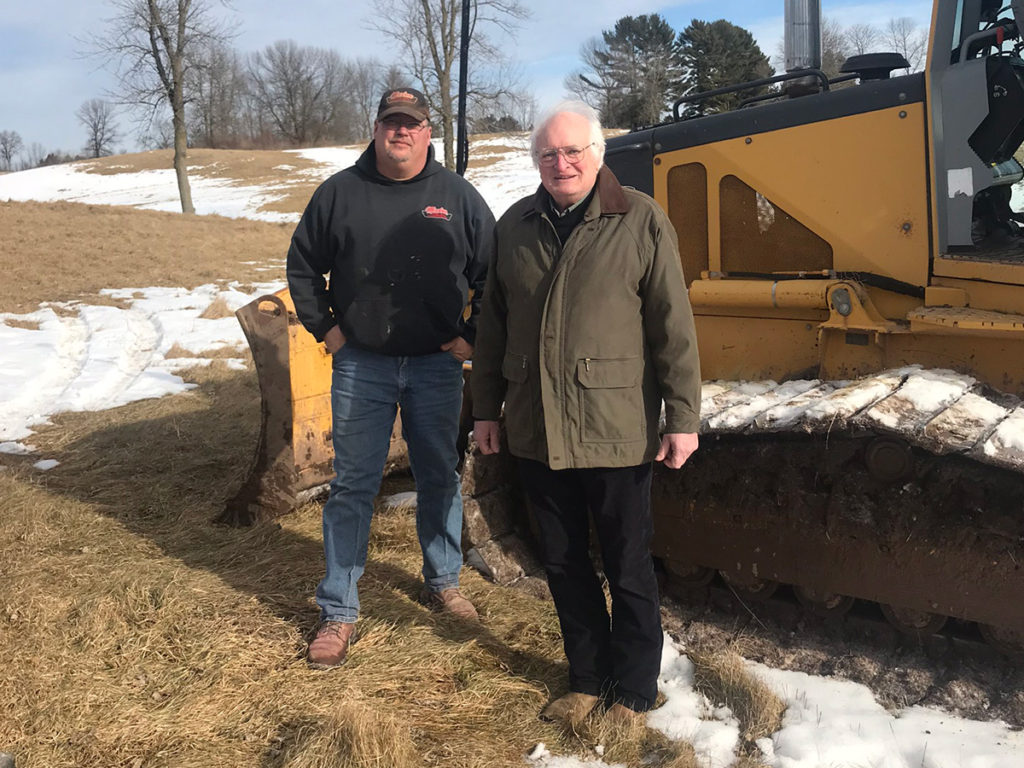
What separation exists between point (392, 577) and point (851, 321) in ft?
7.31

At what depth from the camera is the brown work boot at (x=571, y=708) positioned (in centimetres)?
284

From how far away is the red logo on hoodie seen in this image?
324 centimetres

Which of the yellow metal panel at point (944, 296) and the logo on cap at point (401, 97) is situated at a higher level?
the logo on cap at point (401, 97)

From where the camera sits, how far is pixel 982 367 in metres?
3.17

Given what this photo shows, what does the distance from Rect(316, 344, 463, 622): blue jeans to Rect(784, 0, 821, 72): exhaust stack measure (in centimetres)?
207

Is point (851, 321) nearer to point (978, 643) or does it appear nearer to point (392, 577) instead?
point (978, 643)

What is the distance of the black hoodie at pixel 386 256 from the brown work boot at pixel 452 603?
1.05m

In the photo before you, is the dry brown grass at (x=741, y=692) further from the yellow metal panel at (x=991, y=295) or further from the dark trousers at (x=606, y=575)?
the yellow metal panel at (x=991, y=295)

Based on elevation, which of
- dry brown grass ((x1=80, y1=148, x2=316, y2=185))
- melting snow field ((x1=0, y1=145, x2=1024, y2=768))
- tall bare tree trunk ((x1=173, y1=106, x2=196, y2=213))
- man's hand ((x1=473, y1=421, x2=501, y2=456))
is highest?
dry brown grass ((x1=80, y1=148, x2=316, y2=185))

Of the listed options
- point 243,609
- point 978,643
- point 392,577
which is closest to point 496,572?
point 392,577

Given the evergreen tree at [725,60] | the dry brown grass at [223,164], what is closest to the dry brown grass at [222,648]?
the evergreen tree at [725,60]

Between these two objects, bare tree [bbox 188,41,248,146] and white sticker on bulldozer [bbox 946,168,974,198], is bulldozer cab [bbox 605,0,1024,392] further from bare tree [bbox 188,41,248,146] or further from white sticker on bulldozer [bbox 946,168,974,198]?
bare tree [bbox 188,41,248,146]

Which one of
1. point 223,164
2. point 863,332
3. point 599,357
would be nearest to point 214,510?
point 599,357

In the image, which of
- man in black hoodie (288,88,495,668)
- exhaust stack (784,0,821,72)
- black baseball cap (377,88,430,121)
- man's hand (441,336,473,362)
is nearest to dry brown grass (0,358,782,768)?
man in black hoodie (288,88,495,668)
